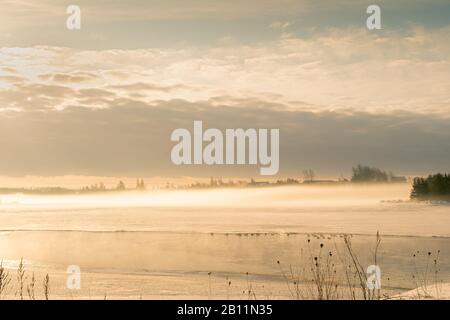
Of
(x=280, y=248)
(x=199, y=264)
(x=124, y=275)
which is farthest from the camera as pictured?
(x=280, y=248)

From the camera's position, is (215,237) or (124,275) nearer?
(124,275)

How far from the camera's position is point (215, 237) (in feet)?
129

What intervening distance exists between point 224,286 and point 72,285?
4.30 metres

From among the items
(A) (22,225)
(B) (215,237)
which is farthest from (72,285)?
(A) (22,225)
